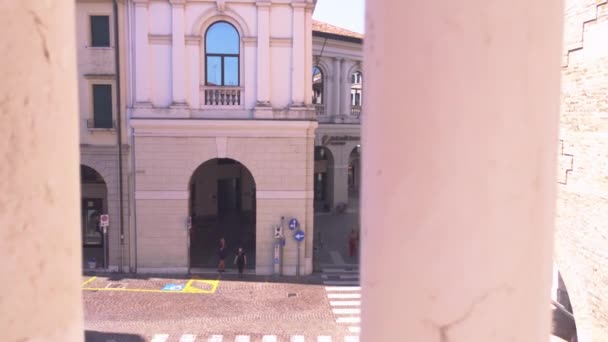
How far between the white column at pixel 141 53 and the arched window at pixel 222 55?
2294mm

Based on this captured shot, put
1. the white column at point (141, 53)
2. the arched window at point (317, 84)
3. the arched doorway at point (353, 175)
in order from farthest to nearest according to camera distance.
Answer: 1. the arched doorway at point (353, 175)
2. the arched window at point (317, 84)
3. the white column at point (141, 53)

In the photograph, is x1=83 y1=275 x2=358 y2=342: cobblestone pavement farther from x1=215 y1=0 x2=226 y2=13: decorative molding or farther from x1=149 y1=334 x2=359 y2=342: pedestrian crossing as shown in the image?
x1=215 y1=0 x2=226 y2=13: decorative molding

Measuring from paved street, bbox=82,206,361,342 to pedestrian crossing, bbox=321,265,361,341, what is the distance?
0.10ft

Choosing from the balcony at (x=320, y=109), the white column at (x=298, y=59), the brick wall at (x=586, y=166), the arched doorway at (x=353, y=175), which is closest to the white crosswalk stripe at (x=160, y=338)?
the white column at (x=298, y=59)

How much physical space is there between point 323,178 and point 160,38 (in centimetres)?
1841

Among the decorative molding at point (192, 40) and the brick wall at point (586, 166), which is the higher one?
the decorative molding at point (192, 40)

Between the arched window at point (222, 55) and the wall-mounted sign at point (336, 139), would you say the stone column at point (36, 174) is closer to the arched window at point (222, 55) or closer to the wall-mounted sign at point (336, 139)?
the arched window at point (222, 55)

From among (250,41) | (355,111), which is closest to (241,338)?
(250,41)

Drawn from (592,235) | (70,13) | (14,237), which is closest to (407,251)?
(14,237)

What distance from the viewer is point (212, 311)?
15.8 m

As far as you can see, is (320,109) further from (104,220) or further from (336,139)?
(104,220)

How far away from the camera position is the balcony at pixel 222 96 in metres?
19.7

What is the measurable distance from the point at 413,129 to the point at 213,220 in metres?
29.9

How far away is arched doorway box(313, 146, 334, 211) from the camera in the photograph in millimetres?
34344
